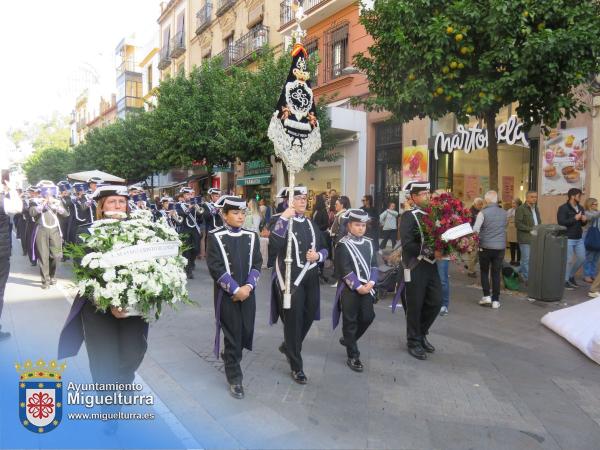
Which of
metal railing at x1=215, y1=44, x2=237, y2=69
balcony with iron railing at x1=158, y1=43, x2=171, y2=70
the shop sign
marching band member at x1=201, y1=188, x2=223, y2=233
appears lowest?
marching band member at x1=201, y1=188, x2=223, y2=233

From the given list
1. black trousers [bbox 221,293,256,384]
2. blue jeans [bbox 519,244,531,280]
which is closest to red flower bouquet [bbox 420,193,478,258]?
black trousers [bbox 221,293,256,384]

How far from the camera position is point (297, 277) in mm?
4750

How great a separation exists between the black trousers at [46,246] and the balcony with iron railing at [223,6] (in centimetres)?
2020

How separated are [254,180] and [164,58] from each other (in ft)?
57.9

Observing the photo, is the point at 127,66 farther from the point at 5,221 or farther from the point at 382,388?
the point at 382,388

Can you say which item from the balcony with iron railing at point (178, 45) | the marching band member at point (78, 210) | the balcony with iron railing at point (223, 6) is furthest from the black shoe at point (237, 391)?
the balcony with iron railing at point (178, 45)

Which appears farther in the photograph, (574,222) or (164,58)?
(164,58)

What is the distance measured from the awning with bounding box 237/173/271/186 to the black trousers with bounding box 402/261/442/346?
17127mm

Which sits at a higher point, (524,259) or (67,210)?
(67,210)

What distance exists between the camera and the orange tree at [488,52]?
285 inches

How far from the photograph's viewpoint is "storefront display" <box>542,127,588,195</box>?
1076cm

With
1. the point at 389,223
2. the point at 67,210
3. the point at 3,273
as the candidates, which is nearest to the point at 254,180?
the point at 389,223

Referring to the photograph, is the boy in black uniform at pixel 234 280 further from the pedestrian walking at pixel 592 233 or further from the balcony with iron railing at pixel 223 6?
the balcony with iron railing at pixel 223 6

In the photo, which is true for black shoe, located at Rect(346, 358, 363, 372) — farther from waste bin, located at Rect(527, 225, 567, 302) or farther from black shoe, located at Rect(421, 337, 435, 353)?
waste bin, located at Rect(527, 225, 567, 302)
